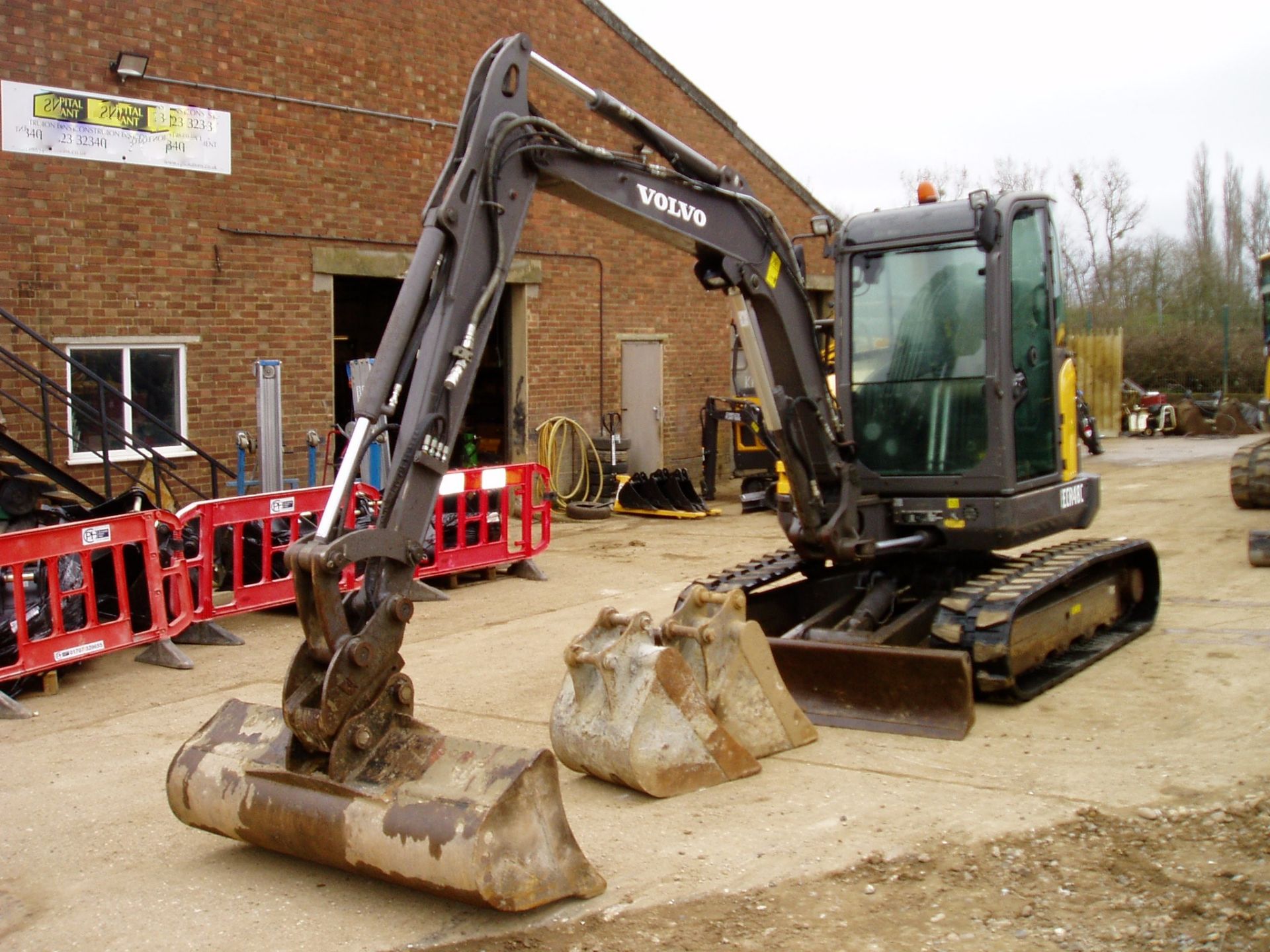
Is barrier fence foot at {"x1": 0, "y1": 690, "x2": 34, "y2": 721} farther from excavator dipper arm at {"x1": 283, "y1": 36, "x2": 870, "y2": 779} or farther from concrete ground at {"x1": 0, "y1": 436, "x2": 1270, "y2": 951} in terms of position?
excavator dipper arm at {"x1": 283, "y1": 36, "x2": 870, "y2": 779}

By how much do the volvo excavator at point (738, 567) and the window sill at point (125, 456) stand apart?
24.0 ft

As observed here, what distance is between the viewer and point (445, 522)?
37.8ft

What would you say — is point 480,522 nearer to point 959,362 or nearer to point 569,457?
point 959,362

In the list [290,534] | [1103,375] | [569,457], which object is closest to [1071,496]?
[290,534]

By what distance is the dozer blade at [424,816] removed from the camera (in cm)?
445

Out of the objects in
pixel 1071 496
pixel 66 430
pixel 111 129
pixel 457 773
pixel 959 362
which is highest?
pixel 111 129

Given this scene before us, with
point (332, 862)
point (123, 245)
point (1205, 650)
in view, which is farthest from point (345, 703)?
point (123, 245)

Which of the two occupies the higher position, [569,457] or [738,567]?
[569,457]

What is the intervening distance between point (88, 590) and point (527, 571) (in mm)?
4474

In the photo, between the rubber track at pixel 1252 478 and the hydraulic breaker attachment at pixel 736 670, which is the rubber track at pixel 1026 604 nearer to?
the hydraulic breaker attachment at pixel 736 670

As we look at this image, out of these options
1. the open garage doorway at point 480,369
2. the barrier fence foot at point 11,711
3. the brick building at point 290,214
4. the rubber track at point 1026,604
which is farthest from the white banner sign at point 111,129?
the rubber track at point 1026,604

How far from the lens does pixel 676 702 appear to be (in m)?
5.88

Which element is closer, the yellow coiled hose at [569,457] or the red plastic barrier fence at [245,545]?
the red plastic barrier fence at [245,545]

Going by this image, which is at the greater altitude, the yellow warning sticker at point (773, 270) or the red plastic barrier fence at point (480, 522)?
the yellow warning sticker at point (773, 270)
